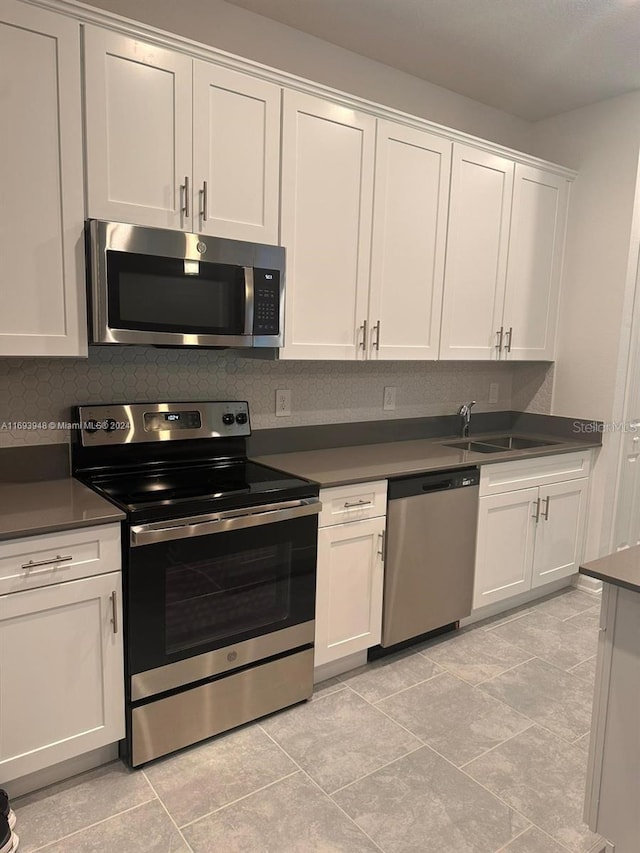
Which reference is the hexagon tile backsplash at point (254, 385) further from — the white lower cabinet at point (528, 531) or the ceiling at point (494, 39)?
the ceiling at point (494, 39)

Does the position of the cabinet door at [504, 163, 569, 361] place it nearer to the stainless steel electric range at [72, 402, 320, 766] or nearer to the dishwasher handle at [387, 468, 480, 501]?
the dishwasher handle at [387, 468, 480, 501]

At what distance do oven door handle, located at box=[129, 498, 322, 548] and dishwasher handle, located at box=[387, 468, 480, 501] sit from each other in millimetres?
427

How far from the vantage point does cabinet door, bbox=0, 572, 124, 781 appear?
1.79 metres

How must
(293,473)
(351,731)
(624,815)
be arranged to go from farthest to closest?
(293,473) → (351,731) → (624,815)

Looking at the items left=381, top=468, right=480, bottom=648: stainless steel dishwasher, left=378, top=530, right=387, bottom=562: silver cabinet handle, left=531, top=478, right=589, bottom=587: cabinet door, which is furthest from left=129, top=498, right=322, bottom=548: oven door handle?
left=531, top=478, right=589, bottom=587: cabinet door

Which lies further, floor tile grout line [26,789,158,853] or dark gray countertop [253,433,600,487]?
dark gray countertop [253,433,600,487]

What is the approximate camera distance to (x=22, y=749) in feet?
6.04

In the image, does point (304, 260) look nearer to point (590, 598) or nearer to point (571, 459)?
point (571, 459)

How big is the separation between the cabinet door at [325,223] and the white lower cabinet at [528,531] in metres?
1.05

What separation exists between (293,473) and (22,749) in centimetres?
128

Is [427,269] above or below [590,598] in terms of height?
above

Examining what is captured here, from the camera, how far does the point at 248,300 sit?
2.35 m

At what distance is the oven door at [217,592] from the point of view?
1973 mm

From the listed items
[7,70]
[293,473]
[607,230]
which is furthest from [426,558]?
[7,70]
